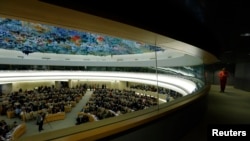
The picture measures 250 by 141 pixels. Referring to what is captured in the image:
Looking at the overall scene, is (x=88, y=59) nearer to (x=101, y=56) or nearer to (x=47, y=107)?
(x=101, y=56)

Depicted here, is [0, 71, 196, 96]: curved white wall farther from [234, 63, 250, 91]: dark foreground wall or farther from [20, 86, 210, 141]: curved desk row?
[20, 86, 210, 141]: curved desk row

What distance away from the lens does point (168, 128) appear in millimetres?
3674

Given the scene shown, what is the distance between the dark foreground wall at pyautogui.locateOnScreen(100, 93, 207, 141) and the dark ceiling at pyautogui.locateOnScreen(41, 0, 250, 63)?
4.32 ft

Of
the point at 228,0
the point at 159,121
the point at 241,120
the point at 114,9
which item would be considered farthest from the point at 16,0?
the point at 241,120

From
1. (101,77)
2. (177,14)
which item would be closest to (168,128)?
(177,14)

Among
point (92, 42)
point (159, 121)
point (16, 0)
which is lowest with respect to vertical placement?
point (159, 121)

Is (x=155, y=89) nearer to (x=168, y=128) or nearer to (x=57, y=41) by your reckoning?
(x=57, y=41)

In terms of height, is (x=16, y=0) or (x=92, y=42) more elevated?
(x=92, y=42)

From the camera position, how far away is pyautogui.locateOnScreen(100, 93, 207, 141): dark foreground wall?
8.91ft

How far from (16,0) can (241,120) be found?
5780 mm

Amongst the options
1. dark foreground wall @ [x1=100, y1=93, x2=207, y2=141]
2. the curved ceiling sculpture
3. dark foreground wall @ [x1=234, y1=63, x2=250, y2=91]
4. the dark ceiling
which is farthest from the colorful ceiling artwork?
dark foreground wall @ [x1=100, y1=93, x2=207, y2=141]

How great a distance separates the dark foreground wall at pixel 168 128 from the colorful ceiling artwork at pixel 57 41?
1485 centimetres

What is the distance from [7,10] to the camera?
2.39 metres

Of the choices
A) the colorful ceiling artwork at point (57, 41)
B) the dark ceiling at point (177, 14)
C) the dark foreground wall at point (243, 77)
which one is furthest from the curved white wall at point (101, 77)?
the dark ceiling at point (177, 14)
